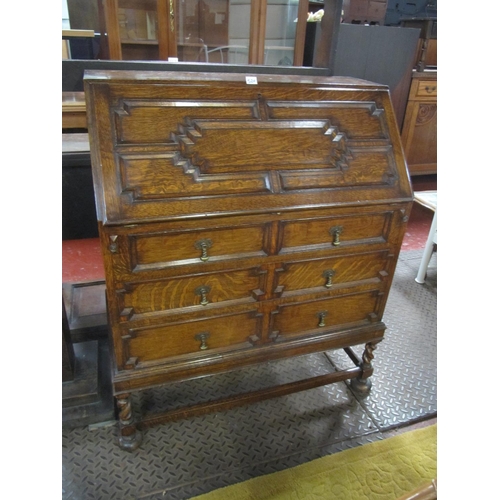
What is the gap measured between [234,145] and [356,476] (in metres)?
1.37

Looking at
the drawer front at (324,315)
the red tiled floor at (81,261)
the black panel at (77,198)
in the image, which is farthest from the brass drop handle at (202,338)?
the black panel at (77,198)

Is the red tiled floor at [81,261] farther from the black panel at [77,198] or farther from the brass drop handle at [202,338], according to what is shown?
the brass drop handle at [202,338]

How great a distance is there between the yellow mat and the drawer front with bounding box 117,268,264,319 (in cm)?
74

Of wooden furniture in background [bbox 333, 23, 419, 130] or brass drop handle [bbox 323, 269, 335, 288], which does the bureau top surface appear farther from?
wooden furniture in background [bbox 333, 23, 419, 130]

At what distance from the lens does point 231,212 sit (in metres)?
1.26

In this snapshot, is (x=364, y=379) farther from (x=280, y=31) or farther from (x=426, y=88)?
(x=426, y=88)

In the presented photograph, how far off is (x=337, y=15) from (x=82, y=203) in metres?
2.19

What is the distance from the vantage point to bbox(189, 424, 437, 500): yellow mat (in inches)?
60.5

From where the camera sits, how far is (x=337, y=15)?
163cm

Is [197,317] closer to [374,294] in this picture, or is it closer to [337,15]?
[374,294]

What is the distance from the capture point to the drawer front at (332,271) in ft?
4.87

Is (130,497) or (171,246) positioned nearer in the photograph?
(171,246)

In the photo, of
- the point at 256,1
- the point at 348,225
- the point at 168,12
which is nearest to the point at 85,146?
the point at 168,12

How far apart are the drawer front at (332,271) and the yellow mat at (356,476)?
734 millimetres
